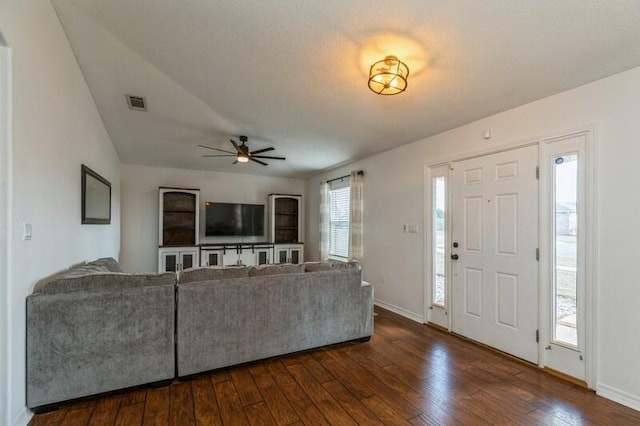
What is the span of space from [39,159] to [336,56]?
7.65 ft

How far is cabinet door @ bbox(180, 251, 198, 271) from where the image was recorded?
18.8 feet

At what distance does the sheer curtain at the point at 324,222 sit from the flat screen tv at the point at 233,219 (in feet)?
4.76

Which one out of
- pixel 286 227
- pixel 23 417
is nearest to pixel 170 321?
pixel 23 417

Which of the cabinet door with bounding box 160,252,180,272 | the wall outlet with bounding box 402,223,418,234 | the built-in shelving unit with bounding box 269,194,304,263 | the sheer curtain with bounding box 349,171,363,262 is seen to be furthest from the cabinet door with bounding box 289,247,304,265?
the wall outlet with bounding box 402,223,418,234

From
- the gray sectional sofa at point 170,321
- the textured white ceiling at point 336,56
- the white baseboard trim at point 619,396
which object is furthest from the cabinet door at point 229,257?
the white baseboard trim at point 619,396

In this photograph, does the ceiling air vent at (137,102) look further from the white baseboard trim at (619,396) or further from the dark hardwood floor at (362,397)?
the white baseboard trim at (619,396)

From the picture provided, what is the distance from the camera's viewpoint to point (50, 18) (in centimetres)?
221

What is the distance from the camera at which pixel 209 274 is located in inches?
99.8

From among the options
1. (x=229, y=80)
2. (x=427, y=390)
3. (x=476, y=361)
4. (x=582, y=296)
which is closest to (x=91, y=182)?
(x=229, y=80)

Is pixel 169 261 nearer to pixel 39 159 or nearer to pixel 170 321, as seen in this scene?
pixel 170 321

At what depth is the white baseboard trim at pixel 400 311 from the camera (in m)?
3.97

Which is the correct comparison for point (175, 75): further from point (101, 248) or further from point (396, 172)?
point (396, 172)

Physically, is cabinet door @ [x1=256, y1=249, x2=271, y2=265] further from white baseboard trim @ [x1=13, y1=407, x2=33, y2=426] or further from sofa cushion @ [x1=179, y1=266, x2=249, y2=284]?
white baseboard trim @ [x1=13, y1=407, x2=33, y2=426]

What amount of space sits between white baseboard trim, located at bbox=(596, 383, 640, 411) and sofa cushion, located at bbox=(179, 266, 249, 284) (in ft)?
9.86
